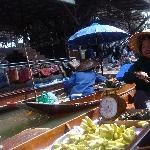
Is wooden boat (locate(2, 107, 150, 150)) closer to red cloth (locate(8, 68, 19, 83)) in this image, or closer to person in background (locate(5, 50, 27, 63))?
red cloth (locate(8, 68, 19, 83))

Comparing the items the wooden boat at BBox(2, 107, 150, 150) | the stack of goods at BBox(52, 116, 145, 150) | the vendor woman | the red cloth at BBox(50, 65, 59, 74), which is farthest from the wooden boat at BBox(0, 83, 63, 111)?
the stack of goods at BBox(52, 116, 145, 150)

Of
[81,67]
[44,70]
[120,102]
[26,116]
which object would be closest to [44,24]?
[44,70]

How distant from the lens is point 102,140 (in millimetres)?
2928

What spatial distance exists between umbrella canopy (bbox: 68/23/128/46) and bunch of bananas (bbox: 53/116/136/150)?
24.1 feet

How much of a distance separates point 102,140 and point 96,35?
843 centimetres

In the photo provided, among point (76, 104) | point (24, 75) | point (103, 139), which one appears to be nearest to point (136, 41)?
point (103, 139)

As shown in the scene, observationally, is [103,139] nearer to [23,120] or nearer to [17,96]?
[23,120]

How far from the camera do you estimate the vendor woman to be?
7084mm

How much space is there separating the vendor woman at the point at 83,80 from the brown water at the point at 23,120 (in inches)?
24.2

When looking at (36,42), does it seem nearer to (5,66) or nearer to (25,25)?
(25,25)

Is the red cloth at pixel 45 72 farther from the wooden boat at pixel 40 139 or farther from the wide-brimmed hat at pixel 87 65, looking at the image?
the wooden boat at pixel 40 139

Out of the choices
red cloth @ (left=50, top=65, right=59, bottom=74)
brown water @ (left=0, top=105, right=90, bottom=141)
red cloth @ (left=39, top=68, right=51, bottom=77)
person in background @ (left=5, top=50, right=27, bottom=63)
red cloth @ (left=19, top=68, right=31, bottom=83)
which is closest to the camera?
brown water @ (left=0, top=105, right=90, bottom=141)

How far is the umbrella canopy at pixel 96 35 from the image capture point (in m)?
10.6

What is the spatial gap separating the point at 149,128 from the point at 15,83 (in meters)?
9.68
